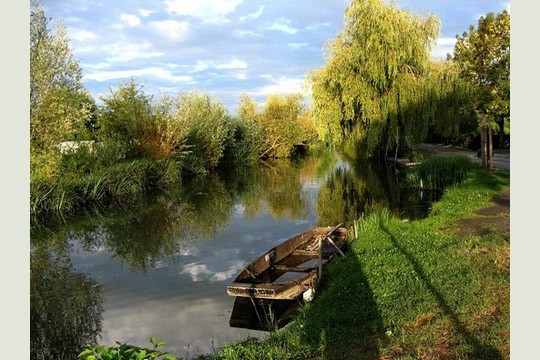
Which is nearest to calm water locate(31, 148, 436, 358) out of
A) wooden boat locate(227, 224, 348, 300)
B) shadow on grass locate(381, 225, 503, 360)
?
wooden boat locate(227, 224, 348, 300)

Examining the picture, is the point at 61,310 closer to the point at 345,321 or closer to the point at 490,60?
the point at 345,321

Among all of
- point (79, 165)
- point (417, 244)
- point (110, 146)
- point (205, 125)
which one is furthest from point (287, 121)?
point (417, 244)

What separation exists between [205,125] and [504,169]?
1897cm

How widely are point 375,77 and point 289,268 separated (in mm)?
15771

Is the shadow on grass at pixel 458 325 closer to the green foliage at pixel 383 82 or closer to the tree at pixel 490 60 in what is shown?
the tree at pixel 490 60

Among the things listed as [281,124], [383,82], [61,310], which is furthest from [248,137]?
[61,310]

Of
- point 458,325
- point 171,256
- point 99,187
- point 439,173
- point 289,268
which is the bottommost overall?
point 171,256

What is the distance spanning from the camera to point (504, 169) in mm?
21109

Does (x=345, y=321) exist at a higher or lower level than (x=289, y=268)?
higher

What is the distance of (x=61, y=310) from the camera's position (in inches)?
369

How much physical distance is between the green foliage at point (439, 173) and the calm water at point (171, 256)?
1.04m

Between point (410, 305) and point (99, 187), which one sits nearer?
point (410, 305)

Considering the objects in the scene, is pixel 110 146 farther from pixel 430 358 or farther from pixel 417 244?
pixel 430 358

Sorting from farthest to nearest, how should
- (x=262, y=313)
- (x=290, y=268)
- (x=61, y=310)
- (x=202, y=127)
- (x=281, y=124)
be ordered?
1. (x=281, y=124)
2. (x=202, y=127)
3. (x=290, y=268)
4. (x=61, y=310)
5. (x=262, y=313)
